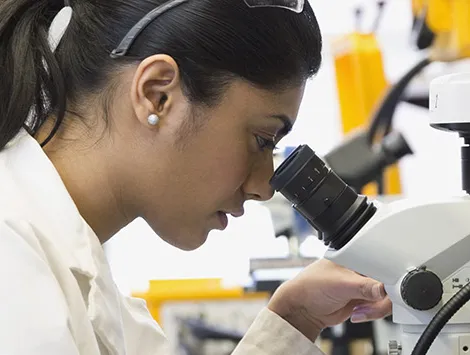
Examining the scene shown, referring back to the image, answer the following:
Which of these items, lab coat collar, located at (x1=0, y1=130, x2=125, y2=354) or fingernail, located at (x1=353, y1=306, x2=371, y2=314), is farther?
fingernail, located at (x1=353, y1=306, x2=371, y2=314)

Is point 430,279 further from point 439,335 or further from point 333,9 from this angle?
point 333,9

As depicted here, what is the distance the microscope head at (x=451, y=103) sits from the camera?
0.96 m

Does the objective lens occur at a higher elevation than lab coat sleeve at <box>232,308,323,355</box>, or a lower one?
higher

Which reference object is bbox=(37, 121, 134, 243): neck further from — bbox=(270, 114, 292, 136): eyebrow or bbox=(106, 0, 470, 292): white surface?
bbox=(106, 0, 470, 292): white surface

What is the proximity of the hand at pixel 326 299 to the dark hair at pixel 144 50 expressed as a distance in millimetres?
305

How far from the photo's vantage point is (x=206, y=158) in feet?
3.54

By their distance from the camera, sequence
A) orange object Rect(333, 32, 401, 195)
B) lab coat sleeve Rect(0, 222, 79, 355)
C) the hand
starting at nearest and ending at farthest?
lab coat sleeve Rect(0, 222, 79, 355) → the hand → orange object Rect(333, 32, 401, 195)

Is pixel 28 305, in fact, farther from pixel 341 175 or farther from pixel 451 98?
pixel 341 175

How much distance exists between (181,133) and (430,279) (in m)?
0.35

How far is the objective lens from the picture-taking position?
1032 mm

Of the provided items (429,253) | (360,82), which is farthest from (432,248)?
(360,82)

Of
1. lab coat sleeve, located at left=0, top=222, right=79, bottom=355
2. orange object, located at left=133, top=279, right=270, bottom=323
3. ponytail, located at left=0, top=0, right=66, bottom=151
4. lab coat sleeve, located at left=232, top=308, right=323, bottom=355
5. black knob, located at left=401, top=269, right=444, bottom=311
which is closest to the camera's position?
lab coat sleeve, located at left=0, top=222, right=79, bottom=355

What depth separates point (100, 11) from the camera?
3.52 ft

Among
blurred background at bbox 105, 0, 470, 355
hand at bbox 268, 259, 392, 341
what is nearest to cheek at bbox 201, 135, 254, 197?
hand at bbox 268, 259, 392, 341
